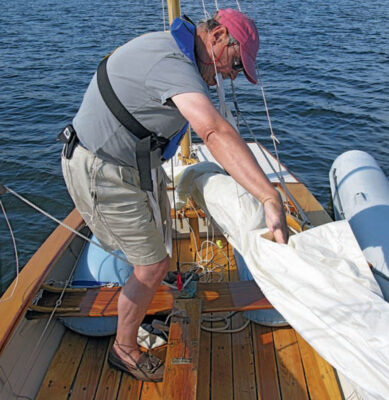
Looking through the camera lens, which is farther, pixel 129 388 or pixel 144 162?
pixel 129 388

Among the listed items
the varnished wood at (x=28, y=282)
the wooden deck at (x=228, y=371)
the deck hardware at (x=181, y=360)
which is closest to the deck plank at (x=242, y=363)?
the wooden deck at (x=228, y=371)

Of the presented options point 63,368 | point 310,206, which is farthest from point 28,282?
point 310,206

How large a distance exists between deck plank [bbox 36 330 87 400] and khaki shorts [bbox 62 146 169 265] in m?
0.87

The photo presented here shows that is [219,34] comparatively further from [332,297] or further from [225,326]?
[225,326]

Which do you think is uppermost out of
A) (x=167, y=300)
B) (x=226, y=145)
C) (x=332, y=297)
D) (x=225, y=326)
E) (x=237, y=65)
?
(x=237, y=65)

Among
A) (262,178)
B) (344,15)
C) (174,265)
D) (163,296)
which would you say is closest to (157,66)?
(262,178)

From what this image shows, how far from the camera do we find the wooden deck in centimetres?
245

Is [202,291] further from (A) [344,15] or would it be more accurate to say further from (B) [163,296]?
(A) [344,15]

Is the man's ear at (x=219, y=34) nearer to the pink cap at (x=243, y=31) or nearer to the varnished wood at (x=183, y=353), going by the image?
the pink cap at (x=243, y=31)

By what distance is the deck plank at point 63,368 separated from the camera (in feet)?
8.04

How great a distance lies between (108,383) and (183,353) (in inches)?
21.1

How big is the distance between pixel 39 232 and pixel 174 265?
2672 mm

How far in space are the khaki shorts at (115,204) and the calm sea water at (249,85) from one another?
3004 millimetres

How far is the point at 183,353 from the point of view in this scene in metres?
A: 2.27
